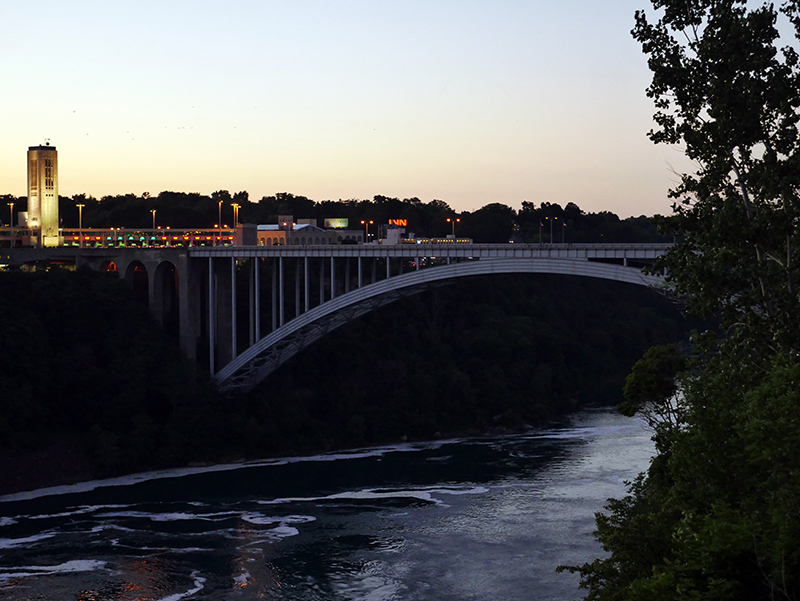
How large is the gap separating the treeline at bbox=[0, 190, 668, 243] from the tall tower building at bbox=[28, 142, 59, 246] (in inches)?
417

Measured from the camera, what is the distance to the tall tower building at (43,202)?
190 feet

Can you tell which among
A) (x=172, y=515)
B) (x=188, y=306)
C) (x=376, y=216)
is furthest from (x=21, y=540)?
(x=376, y=216)

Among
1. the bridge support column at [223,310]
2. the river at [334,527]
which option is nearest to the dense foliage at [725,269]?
the river at [334,527]

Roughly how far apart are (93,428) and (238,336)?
9.59m

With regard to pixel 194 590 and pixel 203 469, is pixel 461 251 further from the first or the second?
pixel 194 590

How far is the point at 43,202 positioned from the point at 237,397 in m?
19.1

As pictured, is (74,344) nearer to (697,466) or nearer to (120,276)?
(120,276)

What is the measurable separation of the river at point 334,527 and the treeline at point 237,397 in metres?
1.88

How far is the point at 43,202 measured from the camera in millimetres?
58438

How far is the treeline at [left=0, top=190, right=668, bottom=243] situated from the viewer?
7594 cm

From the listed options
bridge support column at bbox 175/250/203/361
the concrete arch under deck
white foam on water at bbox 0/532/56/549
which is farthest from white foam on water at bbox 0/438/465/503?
bridge support column at bbox 175/250/203/361

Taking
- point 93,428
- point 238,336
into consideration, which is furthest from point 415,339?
point 93,428

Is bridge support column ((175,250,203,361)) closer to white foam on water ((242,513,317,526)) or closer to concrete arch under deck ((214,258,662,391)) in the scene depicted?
concrete arch under deck ((214,258,662,391))

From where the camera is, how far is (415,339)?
55969 millimetres
